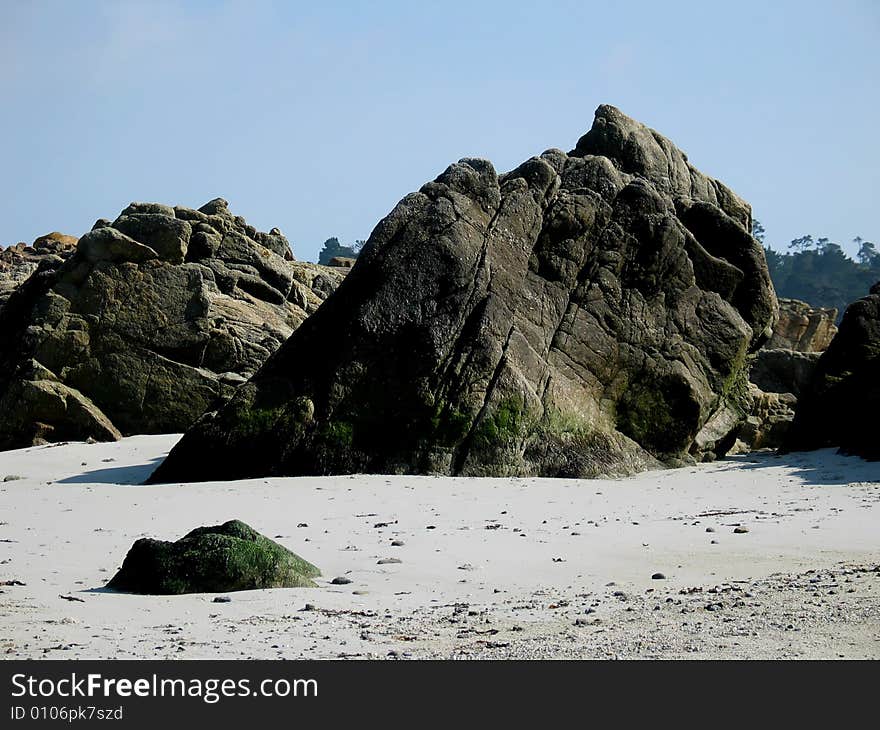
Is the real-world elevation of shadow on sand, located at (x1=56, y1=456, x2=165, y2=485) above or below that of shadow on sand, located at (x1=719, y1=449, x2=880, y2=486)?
above

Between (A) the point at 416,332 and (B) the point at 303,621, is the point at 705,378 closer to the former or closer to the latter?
(A) the point at 416,332

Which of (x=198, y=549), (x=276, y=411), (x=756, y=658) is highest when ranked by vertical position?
(x=276, y=411)

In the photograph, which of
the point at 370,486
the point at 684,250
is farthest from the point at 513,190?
the point at 370,486

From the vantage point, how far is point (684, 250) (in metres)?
14.7

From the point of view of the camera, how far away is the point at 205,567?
7.30m

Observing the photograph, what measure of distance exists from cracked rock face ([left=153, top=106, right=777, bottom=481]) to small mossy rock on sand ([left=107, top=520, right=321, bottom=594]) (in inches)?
214

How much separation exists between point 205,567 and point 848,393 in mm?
9795

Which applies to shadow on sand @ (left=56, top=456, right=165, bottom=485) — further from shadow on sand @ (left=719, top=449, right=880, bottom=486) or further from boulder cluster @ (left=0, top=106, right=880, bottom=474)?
shadow on sand @ (left=719, top=449, right=880, bottom=486)

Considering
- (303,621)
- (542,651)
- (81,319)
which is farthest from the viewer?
(81,319)

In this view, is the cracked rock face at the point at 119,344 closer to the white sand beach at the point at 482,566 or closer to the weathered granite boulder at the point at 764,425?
the white sand beach at the point at 482,566

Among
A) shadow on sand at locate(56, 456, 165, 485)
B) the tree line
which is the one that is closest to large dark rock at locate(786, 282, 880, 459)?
shadow on sand at locate(56, 456, 165, 485)

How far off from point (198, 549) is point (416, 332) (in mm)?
6235

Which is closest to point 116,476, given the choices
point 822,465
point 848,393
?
point 822,465

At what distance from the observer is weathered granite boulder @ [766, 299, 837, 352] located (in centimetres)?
3700
